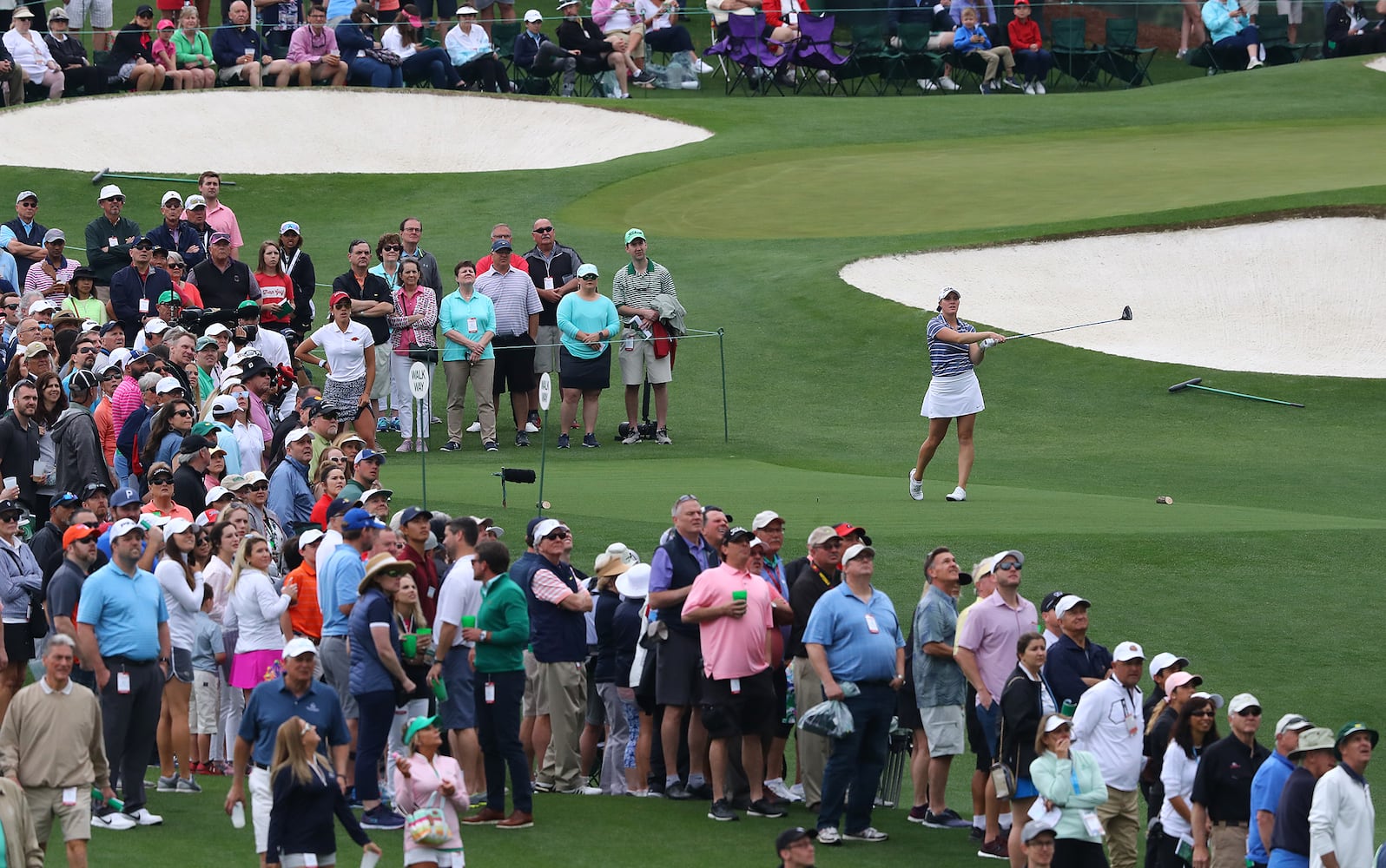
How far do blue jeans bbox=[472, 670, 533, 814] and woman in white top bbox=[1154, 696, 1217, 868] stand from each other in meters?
3.92

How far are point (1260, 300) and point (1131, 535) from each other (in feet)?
40.5

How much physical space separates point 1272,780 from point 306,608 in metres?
6.15

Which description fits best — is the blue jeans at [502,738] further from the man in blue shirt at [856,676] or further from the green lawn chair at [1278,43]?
the green lawn chair at [1278,43]

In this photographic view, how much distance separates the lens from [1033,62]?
1610 inches

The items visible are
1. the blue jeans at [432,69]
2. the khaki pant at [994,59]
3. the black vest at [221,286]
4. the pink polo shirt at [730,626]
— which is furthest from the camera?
the khaki pant at [994,59]

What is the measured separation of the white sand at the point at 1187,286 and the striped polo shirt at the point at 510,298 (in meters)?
7.34

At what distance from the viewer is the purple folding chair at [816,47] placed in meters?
39.5

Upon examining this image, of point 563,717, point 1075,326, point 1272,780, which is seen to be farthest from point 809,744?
point 1075,326

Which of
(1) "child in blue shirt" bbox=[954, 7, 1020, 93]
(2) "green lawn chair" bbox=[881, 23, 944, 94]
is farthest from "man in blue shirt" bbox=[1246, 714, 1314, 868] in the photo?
(2) "green lawn chair" bbox=[881, 23, 944, 94]

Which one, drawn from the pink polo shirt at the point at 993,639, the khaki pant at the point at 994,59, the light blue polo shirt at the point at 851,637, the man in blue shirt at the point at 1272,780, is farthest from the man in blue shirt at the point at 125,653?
the khaki pant at the point at 994,59

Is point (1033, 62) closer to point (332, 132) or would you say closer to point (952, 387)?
point (332, 132)

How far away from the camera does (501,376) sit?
22.4 meters

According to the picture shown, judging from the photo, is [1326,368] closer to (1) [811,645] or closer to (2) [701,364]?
(2) [701,364]

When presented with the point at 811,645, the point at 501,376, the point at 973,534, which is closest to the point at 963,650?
the point at 811,645
